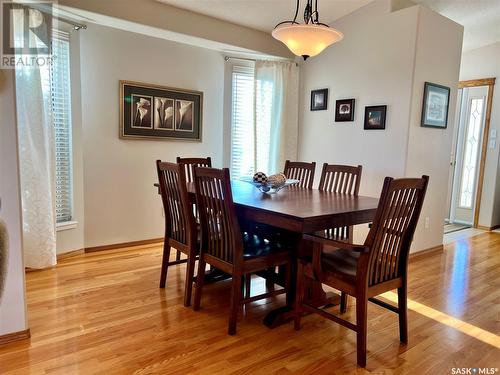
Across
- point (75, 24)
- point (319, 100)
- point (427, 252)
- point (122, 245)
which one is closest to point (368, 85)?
point (319, 100)

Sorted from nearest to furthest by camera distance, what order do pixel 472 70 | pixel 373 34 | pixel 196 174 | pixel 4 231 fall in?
pixel 4 231
pixel 196 174
pixel 373 34
pixel 472 70

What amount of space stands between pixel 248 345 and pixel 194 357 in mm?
318

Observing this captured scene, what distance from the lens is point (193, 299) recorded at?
2.60 metres

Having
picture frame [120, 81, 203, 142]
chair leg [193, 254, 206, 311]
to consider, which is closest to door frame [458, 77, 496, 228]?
picture frame [120, 81, 203, 142]

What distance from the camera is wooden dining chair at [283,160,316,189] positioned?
3.31 meters

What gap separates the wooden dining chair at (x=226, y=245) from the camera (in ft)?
6.98

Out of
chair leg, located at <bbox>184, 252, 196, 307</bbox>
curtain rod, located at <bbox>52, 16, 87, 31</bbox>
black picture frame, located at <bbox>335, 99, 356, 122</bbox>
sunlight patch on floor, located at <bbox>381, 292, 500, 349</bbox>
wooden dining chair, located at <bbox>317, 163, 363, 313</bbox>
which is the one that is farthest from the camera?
black picture frame, located at <bbox>335, 99, 356, 122</bbox>

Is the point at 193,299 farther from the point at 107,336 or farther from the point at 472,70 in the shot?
the point at 472,70

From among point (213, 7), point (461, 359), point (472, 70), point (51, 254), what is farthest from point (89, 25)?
point (472, 70)

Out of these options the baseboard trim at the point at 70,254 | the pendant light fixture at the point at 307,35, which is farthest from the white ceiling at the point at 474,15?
the baseboard trim at the point at 70,254

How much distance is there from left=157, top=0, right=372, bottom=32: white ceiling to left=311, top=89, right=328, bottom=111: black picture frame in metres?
0.79

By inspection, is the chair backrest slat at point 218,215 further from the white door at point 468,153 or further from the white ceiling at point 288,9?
the white door at point 468,153

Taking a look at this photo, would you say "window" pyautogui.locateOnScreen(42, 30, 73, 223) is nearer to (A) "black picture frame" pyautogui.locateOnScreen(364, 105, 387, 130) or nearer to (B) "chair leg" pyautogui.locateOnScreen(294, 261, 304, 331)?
Result: (B) "chair leg" pyautogui.locateOnScreen(294, 261, 304, 331)

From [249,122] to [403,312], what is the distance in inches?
116
